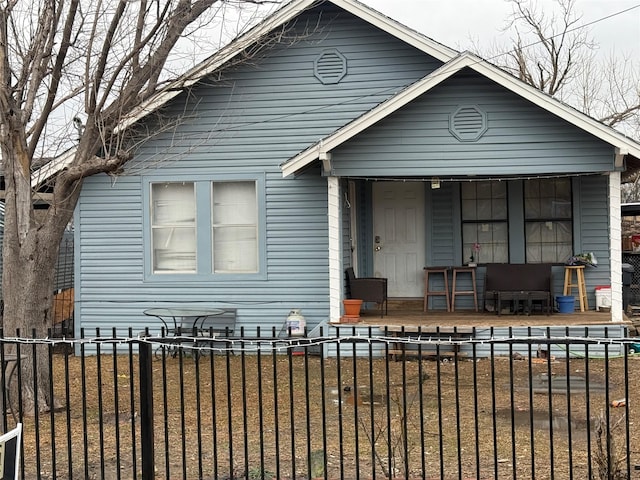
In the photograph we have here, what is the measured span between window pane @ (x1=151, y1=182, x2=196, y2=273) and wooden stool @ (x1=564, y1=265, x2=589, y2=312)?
655 centimetres

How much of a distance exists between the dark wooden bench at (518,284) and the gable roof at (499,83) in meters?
2.59

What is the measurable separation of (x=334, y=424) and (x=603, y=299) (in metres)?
7.25

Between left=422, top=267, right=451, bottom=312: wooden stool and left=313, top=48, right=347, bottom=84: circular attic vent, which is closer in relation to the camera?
left=313, top=48, right=347, bottom=84: circular attic vent

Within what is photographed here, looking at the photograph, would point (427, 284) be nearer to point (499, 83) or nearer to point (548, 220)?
point (548, 220)

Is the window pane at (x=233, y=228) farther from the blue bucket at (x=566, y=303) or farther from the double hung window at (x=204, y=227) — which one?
the blue bucket at (x=566, y=303)

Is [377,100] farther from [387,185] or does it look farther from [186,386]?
[186,386]

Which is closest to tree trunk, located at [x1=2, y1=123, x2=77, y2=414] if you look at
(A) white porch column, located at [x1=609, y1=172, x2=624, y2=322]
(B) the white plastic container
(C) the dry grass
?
(C) the dry grass

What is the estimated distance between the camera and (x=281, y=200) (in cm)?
1467

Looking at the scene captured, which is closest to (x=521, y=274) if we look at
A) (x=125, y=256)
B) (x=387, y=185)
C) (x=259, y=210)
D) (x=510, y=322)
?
(x=510, y=322)

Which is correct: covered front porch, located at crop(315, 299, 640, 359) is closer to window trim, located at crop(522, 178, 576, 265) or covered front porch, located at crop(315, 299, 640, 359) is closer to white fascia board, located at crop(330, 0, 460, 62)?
window trim, located at crop(522, 178, 576, 265)

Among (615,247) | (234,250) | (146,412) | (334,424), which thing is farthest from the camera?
(234,250)

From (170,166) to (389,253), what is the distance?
14.3 ft

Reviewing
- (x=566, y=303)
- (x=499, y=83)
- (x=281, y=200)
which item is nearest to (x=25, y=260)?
(x=281, y=200)

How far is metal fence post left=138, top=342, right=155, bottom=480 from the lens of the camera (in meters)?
6.27
